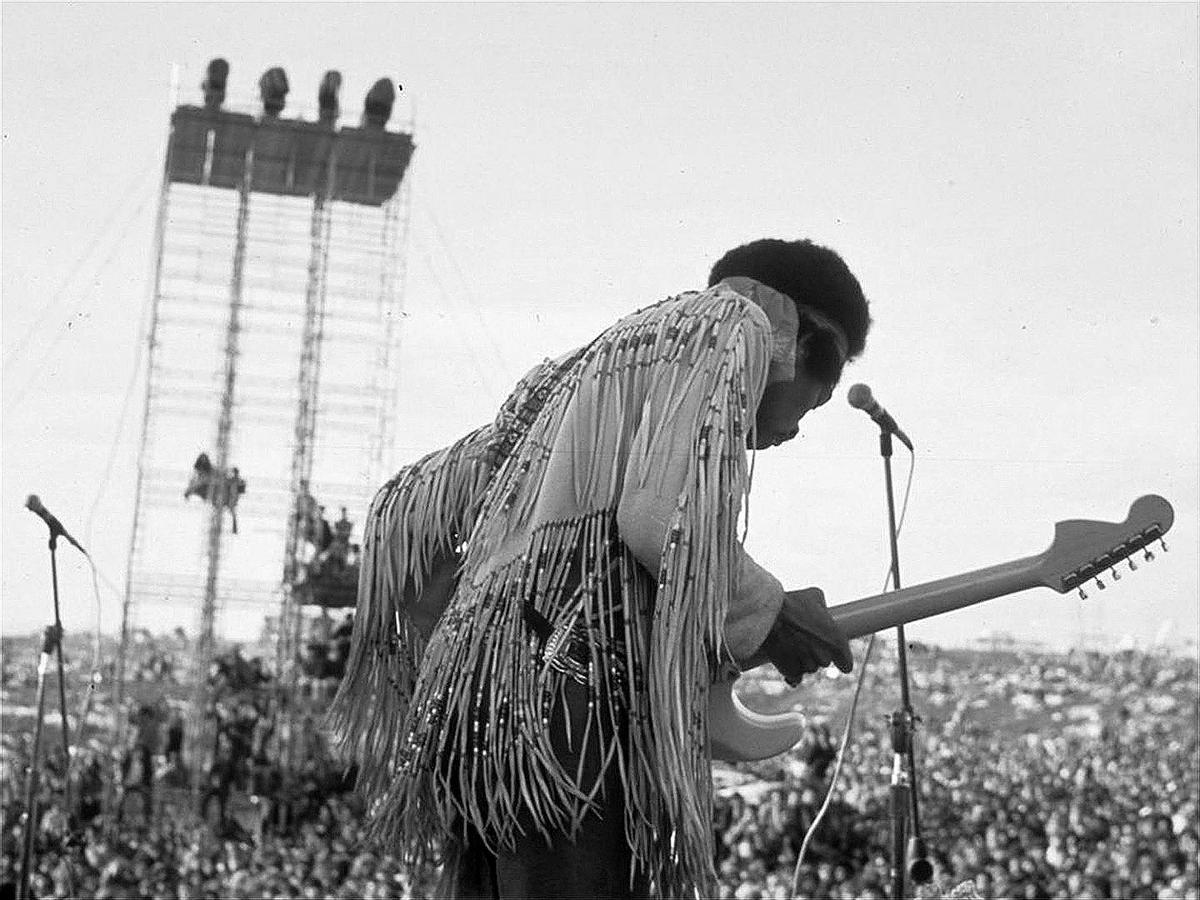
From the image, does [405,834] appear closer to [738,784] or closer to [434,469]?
[434,469]

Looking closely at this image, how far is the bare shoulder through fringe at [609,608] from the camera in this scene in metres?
1.72

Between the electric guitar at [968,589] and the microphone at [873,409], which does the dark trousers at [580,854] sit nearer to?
the electric guitar at [968,589]

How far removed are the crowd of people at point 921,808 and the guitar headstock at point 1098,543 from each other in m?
6.36

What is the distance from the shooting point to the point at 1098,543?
203cm

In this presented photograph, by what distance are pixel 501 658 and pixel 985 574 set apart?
0.58 m

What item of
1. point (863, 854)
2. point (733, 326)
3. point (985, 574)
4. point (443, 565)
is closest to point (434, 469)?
point (443, 565)

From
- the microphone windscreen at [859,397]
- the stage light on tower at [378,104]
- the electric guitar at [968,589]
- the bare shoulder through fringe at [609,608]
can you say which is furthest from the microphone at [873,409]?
the stage light on tower at [378,104]

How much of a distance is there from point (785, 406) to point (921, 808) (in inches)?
381

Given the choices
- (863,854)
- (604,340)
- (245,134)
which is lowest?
(863,854)

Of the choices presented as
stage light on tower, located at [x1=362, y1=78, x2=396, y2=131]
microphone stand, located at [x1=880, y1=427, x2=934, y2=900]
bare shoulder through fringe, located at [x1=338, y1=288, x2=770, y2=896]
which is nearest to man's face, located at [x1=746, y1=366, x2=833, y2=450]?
bare shoulder through fringe, located at [x1=338, y1=288, x2=770, y2=896]

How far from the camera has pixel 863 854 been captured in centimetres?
1038

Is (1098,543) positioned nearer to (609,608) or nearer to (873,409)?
(609,608)

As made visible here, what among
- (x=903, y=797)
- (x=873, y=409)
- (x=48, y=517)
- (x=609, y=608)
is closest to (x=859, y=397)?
(x=873, y=409)

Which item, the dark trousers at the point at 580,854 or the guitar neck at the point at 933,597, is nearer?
the dark trousers at the point at 580,854
